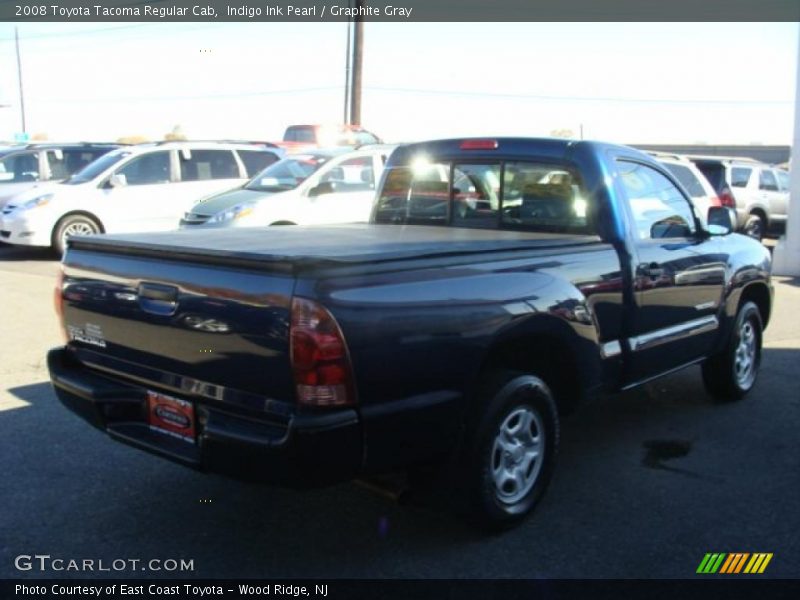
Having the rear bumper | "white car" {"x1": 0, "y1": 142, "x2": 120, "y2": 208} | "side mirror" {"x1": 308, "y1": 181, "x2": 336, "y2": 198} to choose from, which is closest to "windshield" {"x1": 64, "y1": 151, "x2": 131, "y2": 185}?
"white car" {"x1": 0, "y1": 142, "x2": 120, "y2": 208}

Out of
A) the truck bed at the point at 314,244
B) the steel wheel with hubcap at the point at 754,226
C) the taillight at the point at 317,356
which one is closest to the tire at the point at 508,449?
the truck bed at the point at 314,244

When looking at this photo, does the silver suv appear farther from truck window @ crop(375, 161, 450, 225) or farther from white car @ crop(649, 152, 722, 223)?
truck window @ crop(375, 161, 450, 225)

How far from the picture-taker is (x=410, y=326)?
10.3ft

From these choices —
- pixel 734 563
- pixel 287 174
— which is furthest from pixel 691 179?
pixel 734 563

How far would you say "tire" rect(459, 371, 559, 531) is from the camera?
349 centimetres

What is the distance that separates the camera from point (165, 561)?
3473 mm

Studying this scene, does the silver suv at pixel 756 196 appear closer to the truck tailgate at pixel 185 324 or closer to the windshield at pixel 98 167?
the windshield at pixel 98 167

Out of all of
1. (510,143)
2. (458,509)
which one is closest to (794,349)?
(510,143)

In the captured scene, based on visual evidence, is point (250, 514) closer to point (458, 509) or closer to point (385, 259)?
point (458, 509)

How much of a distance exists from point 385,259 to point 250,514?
1.56m

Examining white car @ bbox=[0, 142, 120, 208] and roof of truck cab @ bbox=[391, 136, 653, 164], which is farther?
white car @ bbox=[0, 142, 120, 208]

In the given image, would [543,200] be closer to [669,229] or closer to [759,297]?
[669,229]

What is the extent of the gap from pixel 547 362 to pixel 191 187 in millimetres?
10450

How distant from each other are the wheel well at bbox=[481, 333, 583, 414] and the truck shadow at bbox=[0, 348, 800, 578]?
544mm
